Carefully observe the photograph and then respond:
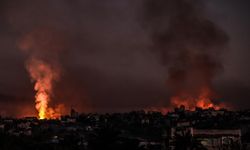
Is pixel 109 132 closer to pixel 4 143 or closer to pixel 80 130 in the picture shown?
pixel 4 143

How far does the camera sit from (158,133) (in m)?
193

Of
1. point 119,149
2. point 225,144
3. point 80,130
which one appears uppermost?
point 80,130

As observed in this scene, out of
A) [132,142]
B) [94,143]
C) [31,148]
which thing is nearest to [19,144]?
[31,148]

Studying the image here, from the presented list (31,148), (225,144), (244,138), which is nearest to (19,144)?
(31,148)

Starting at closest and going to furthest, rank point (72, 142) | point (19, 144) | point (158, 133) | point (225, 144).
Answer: point (19, 144)
point (72, 142)
point (225, 144)
point (158, 133)

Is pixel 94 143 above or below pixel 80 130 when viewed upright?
below

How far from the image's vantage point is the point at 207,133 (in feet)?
442

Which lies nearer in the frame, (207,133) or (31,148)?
(31,148)

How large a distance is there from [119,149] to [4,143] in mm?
15336

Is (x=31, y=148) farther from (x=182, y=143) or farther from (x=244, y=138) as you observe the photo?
(x=244, y=138)

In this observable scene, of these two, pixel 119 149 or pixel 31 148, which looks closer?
pixel 119 149

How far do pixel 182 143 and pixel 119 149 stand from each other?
2277 cm

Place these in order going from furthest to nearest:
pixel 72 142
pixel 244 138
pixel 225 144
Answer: pixel 244 138 < pixel 225 144 < pixel 72 142

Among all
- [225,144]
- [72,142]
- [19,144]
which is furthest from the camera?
[225,144]
